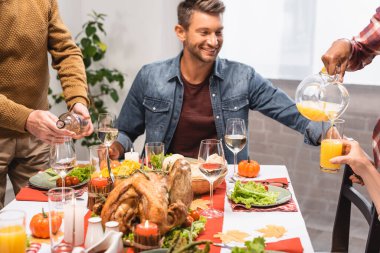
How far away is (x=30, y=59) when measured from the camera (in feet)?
8.32

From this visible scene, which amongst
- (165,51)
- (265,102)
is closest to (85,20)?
(165,51)

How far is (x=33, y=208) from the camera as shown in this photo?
1831mm

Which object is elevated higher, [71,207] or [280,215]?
[71,207]

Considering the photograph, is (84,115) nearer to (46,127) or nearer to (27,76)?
(46,127)

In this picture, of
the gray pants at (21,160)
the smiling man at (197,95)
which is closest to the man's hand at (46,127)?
the gray pants at (21,160)

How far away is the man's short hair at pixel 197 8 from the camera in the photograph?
2703 millimetres

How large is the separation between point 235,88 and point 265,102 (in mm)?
178

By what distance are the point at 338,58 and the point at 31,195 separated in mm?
1334

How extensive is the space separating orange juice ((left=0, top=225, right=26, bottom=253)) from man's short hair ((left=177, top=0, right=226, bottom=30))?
1.72 metres

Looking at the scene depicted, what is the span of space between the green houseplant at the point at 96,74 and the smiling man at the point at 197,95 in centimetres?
141

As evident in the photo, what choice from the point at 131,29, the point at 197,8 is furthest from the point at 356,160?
the point at 131,29

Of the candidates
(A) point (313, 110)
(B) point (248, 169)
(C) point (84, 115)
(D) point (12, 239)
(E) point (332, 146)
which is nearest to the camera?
(D) point (12, 239)

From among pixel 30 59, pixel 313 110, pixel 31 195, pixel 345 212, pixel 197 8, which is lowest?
pixel 345 212

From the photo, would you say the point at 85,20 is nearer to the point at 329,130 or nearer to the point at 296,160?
the point at 296,160
